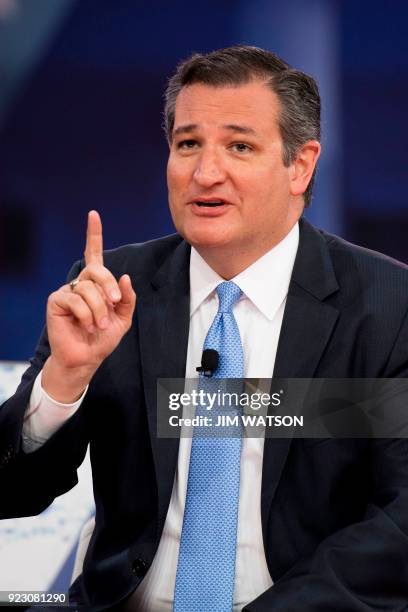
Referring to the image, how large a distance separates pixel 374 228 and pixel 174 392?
3.83 feet

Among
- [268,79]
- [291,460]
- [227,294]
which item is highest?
[268,79]

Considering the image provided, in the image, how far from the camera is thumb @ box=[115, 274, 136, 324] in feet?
6.12

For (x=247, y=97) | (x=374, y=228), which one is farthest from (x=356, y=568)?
(x=374, y=228)

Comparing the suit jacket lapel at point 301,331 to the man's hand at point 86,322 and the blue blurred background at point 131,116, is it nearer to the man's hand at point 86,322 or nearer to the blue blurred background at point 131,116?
the man's hand at point 86,322

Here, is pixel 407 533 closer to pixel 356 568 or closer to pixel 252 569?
pixel 356 568

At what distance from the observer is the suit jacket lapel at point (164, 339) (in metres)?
1.99

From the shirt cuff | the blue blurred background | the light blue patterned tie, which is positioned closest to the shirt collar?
the light blue patterned tie

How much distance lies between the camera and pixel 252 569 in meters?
1.96

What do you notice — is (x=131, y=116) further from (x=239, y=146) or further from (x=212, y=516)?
(x=212, y=516)

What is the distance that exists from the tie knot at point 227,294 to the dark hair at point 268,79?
1.00 ft

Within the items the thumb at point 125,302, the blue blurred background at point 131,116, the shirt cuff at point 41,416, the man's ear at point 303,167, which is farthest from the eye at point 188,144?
the blue blurred background at point 131,116

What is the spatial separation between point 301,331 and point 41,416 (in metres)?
0.54

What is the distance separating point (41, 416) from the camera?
1988 mm

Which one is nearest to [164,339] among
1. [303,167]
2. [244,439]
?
[244,439]
